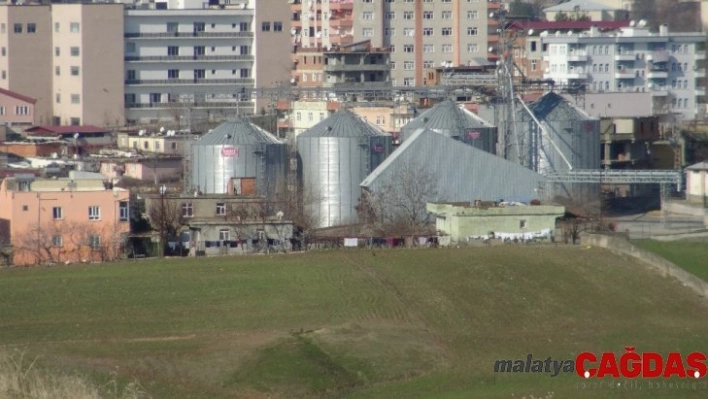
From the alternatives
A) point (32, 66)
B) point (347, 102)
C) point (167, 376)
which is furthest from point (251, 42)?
point (167, 376)

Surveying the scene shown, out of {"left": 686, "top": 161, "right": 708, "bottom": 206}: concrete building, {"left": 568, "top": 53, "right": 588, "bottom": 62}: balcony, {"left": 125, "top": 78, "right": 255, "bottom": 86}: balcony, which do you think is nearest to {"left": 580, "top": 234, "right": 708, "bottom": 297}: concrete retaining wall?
{"left": 686, "top": 161, "right": 708, "bottom": 206}: concrete building

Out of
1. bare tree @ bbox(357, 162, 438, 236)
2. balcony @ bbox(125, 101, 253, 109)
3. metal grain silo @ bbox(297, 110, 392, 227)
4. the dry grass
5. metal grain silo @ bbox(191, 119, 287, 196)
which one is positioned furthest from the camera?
balcony @ bbox(125, 101, 253, 109)

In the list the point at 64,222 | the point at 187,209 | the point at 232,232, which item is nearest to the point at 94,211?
the point at 64,222

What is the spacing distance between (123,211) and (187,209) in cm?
270

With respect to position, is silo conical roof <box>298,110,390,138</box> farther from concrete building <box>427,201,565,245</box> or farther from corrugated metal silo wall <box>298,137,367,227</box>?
concrete building <box>427,201,565,245</box>

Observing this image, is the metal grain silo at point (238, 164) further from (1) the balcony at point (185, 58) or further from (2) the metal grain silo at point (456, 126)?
(1) the balcony at point (185, 58)

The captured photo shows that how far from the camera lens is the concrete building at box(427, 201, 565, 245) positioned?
46.4m

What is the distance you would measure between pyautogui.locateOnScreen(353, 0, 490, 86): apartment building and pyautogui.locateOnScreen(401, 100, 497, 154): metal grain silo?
90.7 feet

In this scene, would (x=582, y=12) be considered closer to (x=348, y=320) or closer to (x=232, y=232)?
(x=232, y=232)

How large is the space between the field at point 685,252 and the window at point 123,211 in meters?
12.1

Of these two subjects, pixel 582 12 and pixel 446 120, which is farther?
pixel 582 12

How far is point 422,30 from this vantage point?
84875 mm

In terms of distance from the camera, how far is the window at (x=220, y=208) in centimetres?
4897

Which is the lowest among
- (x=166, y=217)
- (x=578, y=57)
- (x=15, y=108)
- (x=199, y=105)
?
(x=166, y=217)
